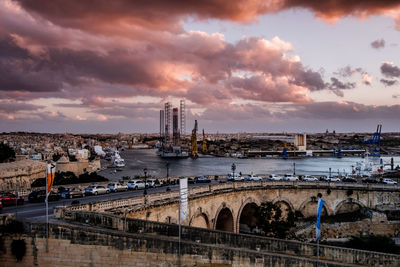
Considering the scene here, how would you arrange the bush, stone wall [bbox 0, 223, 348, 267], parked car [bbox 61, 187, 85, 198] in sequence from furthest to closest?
1. parked car [bbox 61, 187, 85, 198]
2. the bush
3. stone wall [bbox 0, 223, 348, 267]

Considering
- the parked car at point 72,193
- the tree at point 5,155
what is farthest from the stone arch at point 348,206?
the tree at point 5,155

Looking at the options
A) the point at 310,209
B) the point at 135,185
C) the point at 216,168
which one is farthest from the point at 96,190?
the point at 216,168

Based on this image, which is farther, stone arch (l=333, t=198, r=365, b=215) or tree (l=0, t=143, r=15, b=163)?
tree (l=0, t=143, r=15, b=163)

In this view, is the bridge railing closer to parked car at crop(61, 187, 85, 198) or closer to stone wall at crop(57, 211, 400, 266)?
stone wall at crop(57, 211, 400, 266)

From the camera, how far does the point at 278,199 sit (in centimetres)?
2567

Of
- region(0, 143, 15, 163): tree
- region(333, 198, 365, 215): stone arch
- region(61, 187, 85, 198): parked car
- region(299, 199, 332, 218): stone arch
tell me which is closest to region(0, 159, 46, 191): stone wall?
region(0, 143, 15, 163): tree

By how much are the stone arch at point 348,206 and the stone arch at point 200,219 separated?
12569 mm

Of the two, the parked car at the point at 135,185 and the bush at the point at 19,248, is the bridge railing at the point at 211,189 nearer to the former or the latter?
the bush at the point at 19,248

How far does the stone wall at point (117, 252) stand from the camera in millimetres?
8305

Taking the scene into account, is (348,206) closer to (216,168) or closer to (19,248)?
(19,248)

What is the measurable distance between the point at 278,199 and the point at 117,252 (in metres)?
18.3

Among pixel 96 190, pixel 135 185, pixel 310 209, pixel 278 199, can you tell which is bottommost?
pixel 310 209

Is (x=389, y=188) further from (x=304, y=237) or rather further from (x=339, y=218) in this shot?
(x=304, y=237)

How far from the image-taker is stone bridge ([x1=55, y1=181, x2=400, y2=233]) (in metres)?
15.2
